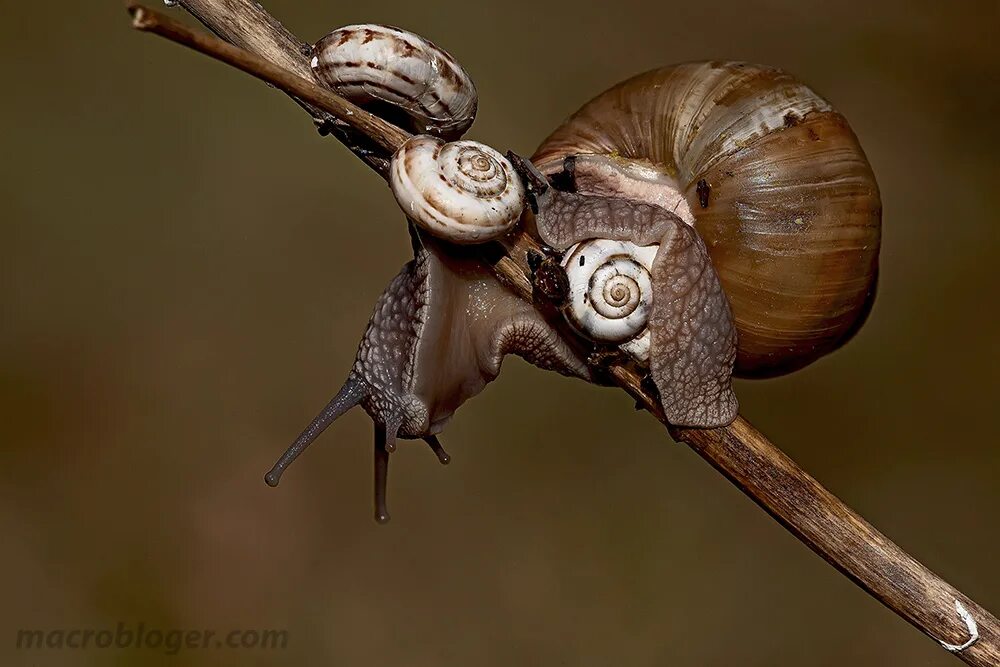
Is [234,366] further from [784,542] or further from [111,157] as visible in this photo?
[784,542]

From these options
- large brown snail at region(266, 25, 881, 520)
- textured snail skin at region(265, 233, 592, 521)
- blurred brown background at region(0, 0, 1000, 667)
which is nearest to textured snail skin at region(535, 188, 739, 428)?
large brown snail at region(266, 25, 881, 520)

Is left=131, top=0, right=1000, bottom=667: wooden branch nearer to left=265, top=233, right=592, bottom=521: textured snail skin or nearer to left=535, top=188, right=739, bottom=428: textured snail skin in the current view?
left=535, top=188, right=739, bottom=428: textured snail skin

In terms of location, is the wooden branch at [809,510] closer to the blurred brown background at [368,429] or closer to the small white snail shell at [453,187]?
the small white snail shell at [453,187]

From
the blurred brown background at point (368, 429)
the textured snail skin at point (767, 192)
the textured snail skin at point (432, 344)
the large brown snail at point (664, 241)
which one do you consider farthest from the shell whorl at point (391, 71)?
the blurred brown background at point (368, 429)

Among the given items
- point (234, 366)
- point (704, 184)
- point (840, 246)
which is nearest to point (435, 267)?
point (704, 184)

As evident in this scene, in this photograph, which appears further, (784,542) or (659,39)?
(659,39)

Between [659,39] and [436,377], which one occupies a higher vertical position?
[659,39]
